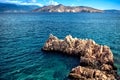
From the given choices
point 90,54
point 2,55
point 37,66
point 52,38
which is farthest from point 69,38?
point 2,55

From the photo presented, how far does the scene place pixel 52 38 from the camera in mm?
59594

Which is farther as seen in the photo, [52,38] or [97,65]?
[52,38]

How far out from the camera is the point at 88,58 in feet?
146

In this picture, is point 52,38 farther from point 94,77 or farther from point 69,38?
point 94,77

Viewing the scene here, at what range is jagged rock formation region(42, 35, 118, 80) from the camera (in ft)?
118

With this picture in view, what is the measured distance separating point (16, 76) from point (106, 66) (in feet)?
61.6

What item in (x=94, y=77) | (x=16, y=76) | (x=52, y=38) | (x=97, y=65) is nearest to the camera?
(x=94, y=77)

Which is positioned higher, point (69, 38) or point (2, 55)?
point (69, 38)

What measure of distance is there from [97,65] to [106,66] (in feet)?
8.94

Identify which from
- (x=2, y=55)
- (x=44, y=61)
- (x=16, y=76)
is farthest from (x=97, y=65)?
(x=2, y=55)

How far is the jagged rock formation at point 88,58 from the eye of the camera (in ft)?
118

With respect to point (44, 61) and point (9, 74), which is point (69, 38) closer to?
point (44, 61)

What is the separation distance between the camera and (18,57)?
51.5 metres

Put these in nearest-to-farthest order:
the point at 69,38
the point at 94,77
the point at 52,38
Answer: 1. the point at 94,77
2. the point at 69,38
3. the point at 52,38
